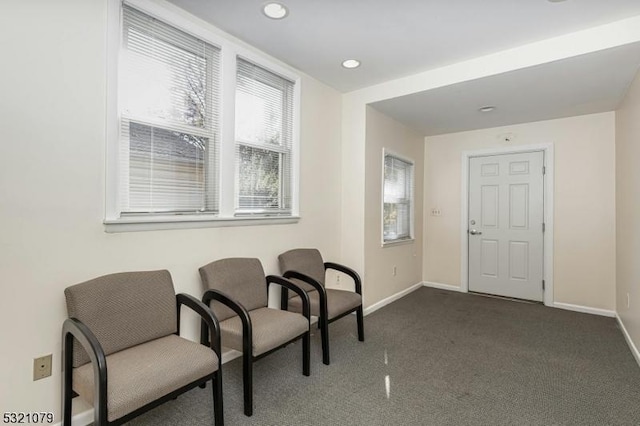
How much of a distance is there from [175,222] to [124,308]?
0.63 meters

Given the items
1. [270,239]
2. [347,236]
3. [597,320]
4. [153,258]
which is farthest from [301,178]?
[597,320]

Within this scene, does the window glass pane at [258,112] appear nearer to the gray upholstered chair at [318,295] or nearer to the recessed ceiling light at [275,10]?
the recessed ceiling light at [275,10]

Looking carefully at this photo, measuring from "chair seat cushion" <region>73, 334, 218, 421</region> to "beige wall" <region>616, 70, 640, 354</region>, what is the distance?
3.30m

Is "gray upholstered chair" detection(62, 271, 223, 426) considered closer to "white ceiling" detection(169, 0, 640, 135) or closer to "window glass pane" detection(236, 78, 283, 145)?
"window glass pane" detection(236, 78, 283, 145)

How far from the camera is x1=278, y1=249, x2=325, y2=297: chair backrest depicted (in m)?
2.95

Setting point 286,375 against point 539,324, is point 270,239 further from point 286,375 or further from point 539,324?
point 539,324

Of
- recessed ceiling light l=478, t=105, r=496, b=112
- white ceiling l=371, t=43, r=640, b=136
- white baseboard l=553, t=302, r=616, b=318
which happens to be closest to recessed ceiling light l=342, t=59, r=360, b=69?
white ceiling l=371, t=43, r=640, b=136

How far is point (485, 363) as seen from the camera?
2.59m

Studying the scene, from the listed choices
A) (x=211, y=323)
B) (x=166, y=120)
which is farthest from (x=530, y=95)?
(x=211, y=323)

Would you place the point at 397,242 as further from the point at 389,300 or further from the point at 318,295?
the point at 318,295

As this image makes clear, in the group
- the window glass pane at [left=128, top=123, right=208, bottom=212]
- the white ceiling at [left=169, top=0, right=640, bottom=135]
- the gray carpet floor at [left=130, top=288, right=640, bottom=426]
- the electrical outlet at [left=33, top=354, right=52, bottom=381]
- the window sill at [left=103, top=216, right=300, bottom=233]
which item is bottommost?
the gray carpet floor at [left=130, top=288, right=640, bottom=426]

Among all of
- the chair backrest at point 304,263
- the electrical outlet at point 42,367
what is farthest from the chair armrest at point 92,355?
the chair backrest at point 304,263

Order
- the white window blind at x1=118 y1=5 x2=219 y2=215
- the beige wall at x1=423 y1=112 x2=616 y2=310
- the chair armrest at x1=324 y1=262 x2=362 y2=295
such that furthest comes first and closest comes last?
the beige wall at x1=423 y1=112 x2=616 y2=310, the chair armrest at x1=324 y1=262 x2=362 y2=295, the white window blind at x1=118 y1=5 x2=219 y2=215

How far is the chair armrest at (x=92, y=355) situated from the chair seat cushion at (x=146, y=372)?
31mm
